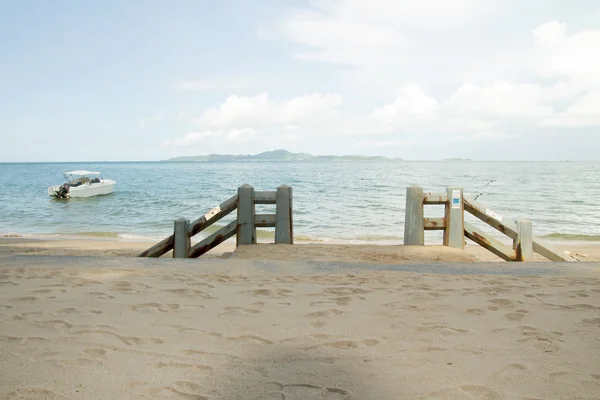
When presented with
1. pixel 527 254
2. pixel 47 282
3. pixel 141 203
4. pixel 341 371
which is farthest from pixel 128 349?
pixel 141 203

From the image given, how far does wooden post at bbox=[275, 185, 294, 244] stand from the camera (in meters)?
8.27

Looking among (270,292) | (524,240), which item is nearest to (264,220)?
(270,292)

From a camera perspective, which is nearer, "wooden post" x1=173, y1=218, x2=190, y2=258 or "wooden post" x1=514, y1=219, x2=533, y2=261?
"wooden post" x1=514, y1=219, x2=533, y2=261

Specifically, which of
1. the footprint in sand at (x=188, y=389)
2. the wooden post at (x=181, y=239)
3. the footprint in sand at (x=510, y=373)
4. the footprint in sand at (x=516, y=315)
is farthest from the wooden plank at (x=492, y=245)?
the footprint in sand at (x=188, y=389)

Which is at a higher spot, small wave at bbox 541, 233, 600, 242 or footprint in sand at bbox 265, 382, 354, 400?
footprint in sand at bbox 265, 382, 354, 400

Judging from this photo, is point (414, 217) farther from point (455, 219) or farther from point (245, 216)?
point (245, 216)

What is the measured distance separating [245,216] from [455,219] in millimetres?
3675

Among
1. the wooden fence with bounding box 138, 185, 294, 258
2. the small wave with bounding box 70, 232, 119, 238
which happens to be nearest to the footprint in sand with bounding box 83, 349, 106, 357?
the wooden fence with bounding box 138, 185, 294, 258

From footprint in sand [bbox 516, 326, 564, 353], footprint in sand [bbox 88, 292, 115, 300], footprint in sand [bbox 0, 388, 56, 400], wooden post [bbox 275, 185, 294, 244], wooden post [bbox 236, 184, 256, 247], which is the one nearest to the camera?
footprint in sand [bbox 0, 388, 56, 400]

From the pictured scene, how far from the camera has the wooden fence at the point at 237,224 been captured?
317 inches

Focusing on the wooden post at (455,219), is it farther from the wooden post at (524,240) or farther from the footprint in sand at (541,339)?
the footprint in sand at (541,339)

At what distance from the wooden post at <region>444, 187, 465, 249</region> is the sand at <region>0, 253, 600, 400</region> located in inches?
92.0

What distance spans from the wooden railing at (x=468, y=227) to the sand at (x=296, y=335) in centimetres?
219

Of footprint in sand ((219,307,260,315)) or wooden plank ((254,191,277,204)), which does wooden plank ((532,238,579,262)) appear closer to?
wooden plank ((254,191,277,204))
